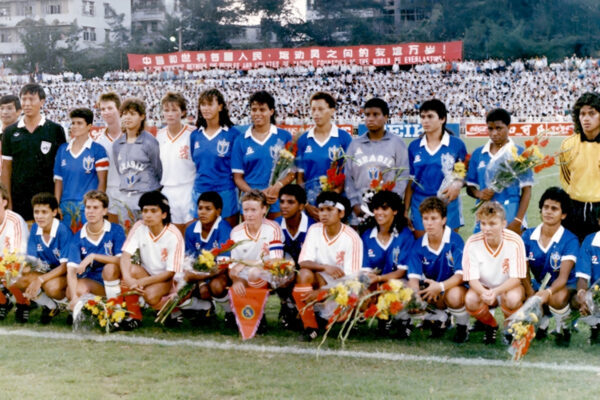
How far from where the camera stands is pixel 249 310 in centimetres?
548

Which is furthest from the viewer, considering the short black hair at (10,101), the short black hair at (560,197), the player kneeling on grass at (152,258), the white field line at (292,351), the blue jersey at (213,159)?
the short black hair at (10,101)

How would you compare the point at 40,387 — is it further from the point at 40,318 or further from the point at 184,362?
the point at 40,318

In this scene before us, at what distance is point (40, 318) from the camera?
612 cm

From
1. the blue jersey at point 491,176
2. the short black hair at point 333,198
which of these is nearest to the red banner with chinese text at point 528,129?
the blue jersey at point 491,176

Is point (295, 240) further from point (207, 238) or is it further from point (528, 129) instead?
point (528, 129)

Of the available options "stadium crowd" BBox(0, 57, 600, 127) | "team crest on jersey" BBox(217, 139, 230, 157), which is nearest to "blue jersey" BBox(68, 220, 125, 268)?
"team crest on jersey" BBox(217, 139, 230, 157)

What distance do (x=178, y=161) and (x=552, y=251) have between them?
339 centimetres

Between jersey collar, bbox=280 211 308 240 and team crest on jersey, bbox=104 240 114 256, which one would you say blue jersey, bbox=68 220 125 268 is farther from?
jersey collar, bbox=280 211 308 240

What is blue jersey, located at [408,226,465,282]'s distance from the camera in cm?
546

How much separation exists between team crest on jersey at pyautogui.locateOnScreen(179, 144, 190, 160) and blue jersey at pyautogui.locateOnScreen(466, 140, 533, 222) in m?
2.58

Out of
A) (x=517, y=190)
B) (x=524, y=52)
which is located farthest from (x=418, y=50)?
(x=517, y=190)

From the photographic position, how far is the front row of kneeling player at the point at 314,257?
5.25 m

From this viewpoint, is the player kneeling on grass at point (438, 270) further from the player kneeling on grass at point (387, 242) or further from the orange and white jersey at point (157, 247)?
the orange and white jersey at point (157, 247)

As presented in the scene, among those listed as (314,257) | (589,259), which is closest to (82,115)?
(314,257)
